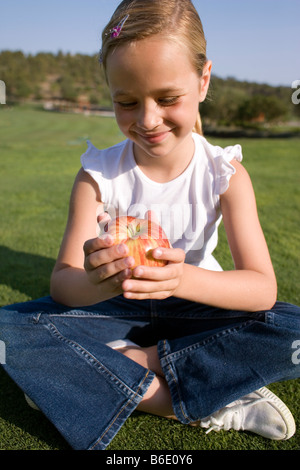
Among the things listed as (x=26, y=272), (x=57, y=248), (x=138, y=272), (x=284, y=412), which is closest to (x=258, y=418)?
(x=284, y=412)

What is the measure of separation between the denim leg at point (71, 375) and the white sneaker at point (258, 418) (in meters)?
0.33

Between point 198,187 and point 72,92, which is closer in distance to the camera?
point 198,187

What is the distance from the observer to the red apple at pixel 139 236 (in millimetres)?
1450

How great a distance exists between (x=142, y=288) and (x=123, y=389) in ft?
1.74

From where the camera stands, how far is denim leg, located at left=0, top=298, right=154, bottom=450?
1628 mm

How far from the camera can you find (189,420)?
1.67 metres

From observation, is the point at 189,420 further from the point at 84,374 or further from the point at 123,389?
the point at 84,374

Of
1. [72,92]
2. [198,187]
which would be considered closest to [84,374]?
[198,187]

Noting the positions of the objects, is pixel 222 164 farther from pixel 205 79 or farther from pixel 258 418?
pixel 258 418

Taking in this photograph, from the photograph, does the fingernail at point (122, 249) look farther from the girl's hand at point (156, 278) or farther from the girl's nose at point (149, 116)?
the girl's nose at point (149, 116)

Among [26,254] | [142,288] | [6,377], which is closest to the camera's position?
[142,288]

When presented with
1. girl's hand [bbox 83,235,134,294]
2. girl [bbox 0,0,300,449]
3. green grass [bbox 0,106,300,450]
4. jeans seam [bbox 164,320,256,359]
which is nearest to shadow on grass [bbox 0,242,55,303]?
green grass [bbox 0,106,300,450]

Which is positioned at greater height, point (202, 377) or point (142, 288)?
point (142, 288)

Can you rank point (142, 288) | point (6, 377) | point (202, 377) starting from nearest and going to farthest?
point (142, 288) → point (202, 377) → point (6, 377)
